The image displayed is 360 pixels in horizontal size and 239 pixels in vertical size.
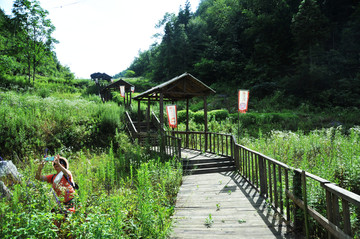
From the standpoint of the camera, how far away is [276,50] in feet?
93.3

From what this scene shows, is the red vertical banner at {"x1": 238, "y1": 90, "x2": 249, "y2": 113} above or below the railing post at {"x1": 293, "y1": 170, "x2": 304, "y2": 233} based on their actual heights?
above

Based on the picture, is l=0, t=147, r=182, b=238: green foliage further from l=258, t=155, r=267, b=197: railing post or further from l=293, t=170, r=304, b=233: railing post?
l=258, t=155, r=267, b=197: railing post

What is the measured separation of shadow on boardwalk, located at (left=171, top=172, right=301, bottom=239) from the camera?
3.19 m

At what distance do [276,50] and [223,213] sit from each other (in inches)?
1208

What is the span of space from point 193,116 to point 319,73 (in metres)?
16.0

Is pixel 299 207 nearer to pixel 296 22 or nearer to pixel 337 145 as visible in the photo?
pixel 337 145

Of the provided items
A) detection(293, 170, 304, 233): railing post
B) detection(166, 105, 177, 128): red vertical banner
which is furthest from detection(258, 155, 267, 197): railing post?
detection(166, 105, 177, 128): red vertical banner

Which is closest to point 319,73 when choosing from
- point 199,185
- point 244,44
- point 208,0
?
point 244,44

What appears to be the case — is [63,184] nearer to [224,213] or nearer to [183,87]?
[224,213]

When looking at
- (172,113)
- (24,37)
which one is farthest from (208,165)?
(24,37)

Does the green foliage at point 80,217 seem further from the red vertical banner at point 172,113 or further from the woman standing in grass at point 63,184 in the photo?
the red vertical banner at point 172,113

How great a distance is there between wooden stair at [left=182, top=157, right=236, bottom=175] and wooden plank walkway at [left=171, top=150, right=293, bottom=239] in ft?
3.84

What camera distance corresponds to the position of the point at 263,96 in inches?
946

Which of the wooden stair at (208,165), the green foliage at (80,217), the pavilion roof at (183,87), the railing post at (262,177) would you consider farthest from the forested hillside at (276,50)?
the green foliage at (80,217)
